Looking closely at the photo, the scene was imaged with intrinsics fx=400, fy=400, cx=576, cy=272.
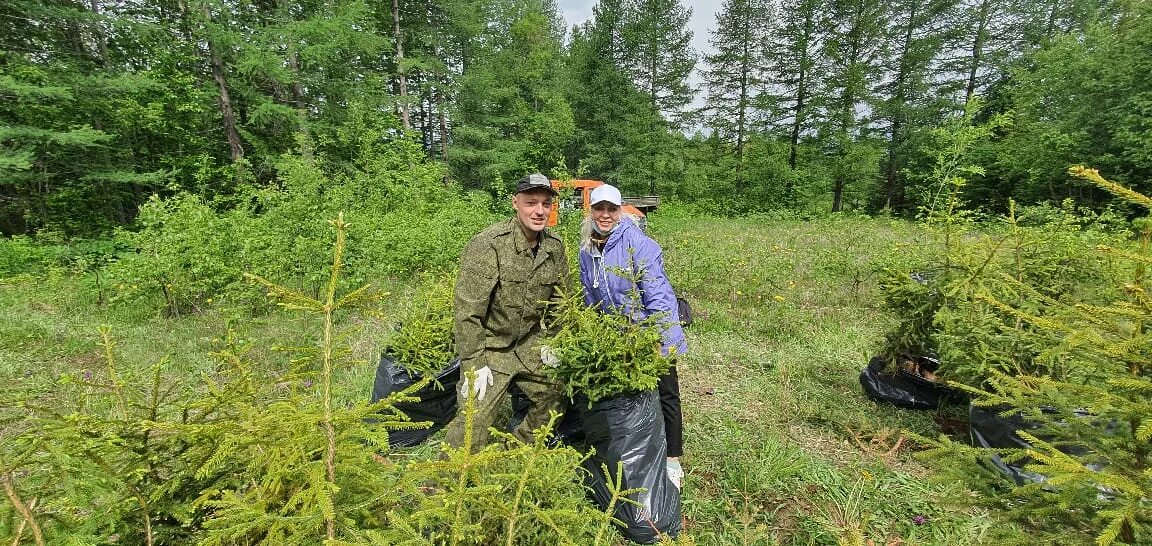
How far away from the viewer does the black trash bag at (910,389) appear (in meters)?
3.30

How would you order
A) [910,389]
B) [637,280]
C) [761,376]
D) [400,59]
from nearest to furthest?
[637,280] < [910,389] < [761,376] < [400,59]

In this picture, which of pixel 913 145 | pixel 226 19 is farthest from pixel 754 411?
pixel 913 145

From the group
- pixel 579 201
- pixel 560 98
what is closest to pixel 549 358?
pixel 579 201

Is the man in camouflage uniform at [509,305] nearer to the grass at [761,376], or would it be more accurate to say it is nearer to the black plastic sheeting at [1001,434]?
the grass at [761,376]

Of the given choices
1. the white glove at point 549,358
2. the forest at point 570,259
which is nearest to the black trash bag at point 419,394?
the forest at point 570,259

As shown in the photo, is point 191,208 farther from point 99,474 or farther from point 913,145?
point 913,145

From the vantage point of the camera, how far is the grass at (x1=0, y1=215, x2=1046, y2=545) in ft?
7.54

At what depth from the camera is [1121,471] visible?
1197 mm

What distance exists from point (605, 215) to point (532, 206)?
564 millimetres

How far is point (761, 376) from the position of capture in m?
3.92

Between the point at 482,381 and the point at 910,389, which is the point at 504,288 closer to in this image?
the point at 482,381

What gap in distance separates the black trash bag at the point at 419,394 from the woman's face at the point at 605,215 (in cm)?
141

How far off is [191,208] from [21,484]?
17.7 ft

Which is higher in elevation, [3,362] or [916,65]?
[916,65]
